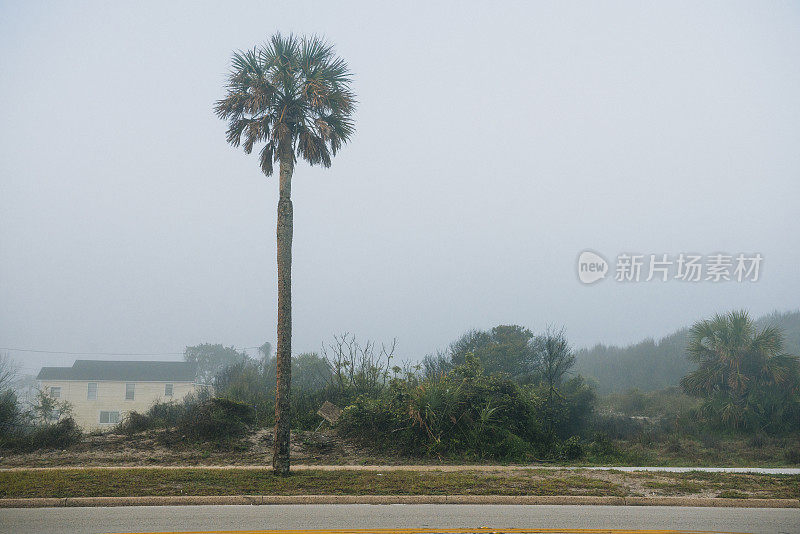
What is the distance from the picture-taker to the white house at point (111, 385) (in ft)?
154

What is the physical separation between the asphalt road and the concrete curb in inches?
8.8

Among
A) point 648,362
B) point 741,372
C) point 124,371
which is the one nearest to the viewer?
point 741,372

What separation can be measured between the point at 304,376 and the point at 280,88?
25672mm

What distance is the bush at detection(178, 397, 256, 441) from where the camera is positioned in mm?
17344

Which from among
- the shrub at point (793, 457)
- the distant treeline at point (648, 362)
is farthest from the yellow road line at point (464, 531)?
the distant treeline at point (648, 362)

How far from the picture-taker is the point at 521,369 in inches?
1194

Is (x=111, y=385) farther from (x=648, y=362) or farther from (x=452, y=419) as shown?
(x=648, y=362)

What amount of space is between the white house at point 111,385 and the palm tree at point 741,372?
38.5 metres

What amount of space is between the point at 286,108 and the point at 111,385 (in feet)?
141

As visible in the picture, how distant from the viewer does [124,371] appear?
5259 cm

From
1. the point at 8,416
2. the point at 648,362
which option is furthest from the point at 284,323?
the point at 648,362

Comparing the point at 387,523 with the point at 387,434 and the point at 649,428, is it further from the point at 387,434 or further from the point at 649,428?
the point at 649,428

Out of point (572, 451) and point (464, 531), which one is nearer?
point (464, 531)

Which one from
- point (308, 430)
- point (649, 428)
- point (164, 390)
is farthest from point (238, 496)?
point (164, 390)
